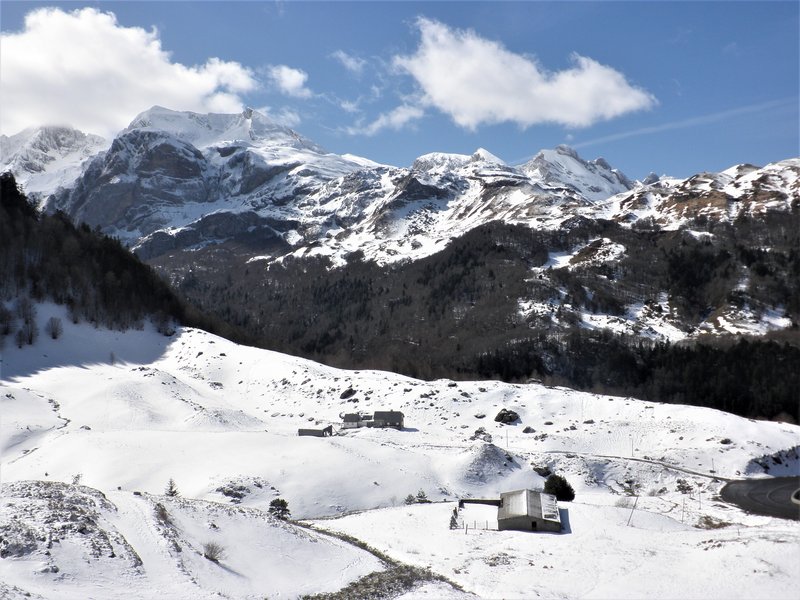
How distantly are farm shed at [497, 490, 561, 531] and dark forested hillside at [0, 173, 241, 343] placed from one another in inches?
3519

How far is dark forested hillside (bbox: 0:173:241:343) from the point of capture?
111 metres

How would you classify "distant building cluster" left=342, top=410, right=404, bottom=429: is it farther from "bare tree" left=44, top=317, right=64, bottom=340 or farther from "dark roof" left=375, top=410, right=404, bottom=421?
"bare tree" left=44, top=317, right=64, bottom=340

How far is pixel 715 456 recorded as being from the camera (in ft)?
233

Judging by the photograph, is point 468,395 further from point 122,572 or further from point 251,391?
point 122,572

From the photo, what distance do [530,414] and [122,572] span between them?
72.6 meters

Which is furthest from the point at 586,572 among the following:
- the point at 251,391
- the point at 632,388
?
the point at 632,388

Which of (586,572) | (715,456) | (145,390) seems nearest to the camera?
(586,572)

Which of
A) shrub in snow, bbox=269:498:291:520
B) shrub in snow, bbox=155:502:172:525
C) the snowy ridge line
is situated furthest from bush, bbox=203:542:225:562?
the snowy ridge line

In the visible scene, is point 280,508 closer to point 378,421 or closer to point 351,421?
point 378,421

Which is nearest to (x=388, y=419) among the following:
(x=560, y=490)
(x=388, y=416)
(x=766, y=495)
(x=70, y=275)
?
(x=388, y=416)

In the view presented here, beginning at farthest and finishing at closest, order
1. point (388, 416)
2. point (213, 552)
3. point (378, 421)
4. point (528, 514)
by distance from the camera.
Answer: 1. point (388, 416)
2. point (378, 421)
3. point (528, 514)
4. point (213, 552)

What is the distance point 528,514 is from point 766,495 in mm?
32384

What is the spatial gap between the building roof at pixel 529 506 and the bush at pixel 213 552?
20.0 meters

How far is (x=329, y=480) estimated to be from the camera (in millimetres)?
51750
